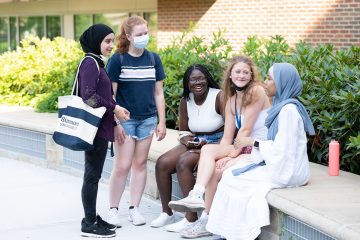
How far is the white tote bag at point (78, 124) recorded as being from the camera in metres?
3.54

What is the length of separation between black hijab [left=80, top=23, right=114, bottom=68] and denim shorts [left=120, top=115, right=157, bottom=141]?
2.18 ft

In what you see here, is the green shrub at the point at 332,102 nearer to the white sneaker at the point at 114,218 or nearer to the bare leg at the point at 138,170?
the bare leg at the point at 138,170

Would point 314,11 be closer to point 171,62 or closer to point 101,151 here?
point 171,62

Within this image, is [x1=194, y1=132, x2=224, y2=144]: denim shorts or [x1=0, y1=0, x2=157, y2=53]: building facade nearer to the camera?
[x1=194, y1=132, x2=224, y2=144]: denim shorts

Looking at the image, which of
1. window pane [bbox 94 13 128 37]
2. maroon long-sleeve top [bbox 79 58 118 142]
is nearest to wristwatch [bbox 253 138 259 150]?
maroon long-sleeve top [bbox 79 58 118 142]

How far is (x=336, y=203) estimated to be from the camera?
3154mm

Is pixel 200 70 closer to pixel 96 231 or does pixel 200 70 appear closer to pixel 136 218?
pixel 136 218

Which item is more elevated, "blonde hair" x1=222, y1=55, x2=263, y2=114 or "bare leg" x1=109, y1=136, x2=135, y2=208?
"blonde hair" x1=222, y1=55, x2=263, y2=114

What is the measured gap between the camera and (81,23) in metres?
16.2

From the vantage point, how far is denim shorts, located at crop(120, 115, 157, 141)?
4.14m

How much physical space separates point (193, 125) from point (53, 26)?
13.8m

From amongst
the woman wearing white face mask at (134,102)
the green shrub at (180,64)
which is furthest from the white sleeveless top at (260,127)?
the green shrub at (180,64)

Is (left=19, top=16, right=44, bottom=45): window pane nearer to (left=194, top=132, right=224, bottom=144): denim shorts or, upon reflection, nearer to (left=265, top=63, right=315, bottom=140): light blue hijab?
(left=194, top=132, right=224, bottom=144): denim shorts

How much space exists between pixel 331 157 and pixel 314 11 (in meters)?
7.25
